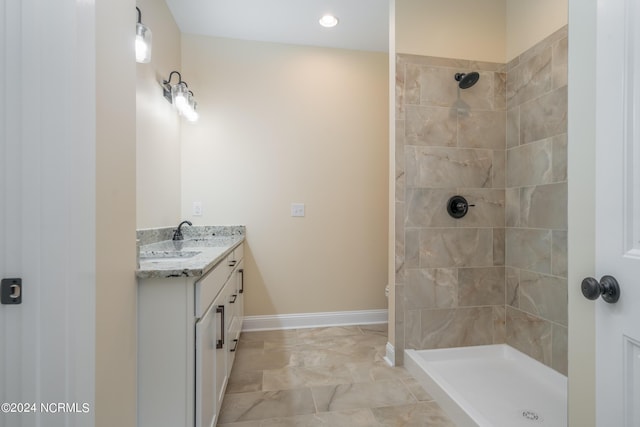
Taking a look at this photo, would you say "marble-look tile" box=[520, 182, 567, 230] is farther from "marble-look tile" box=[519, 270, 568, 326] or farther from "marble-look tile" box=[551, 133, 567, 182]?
"marble-look tile" box=[519, 270, 568, 326]

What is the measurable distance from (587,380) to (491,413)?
3.42 feet

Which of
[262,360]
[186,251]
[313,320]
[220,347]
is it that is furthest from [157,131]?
[313,320]

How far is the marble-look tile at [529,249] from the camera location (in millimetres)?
1801

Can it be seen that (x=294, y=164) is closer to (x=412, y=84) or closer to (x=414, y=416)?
(x=412, y=84)

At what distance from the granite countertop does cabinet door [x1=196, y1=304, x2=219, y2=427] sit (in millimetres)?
221

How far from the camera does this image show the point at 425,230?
2004mm

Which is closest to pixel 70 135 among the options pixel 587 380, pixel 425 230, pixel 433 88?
pixel 587 380

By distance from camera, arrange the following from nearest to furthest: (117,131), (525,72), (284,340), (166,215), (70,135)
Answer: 1. (70,135)
2. (117,131)
3. (525,72)
4. (166,215)
5. (284,340)

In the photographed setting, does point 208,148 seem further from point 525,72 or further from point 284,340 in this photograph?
point 525,72

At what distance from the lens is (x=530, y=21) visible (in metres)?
1.93

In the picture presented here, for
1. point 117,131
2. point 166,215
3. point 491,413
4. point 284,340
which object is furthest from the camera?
point 284,340

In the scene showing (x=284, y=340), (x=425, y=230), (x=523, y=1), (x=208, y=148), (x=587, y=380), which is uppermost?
(x=523, y=1)

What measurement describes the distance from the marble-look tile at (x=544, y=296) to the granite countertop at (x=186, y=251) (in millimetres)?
2049

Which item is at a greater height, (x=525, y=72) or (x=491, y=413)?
(x=525, y=72)
